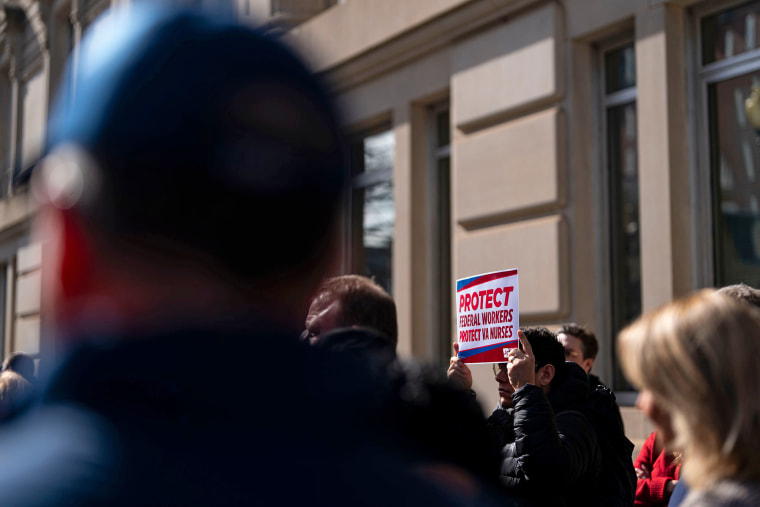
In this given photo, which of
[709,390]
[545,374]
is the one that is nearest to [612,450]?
[545,374]

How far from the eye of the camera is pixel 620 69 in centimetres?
705

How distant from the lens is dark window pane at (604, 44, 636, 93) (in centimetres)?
694

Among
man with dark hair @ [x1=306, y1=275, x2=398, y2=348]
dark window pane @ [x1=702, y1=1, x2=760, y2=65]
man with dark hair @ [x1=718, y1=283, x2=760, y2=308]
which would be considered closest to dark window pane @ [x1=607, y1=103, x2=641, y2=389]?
dark window pane @ [x1=702, y1=1, x2=760, y2=65]

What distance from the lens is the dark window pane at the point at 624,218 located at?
22.4 feet

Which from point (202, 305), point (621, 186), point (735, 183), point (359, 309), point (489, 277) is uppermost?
point (621, 186)

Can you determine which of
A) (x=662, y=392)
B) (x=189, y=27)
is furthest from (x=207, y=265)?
(x=662, y=392)

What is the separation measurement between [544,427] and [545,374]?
46 centimetres

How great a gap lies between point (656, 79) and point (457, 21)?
2.02 meters

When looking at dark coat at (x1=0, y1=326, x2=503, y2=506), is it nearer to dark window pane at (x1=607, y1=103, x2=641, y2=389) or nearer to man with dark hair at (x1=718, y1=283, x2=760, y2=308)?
man with dark hair at (x1=718, y1=283, x2=760, y2=308)

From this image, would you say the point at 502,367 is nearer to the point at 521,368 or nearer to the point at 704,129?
the point at 521,368

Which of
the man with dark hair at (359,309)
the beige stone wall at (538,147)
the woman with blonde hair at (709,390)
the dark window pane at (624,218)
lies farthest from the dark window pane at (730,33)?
the woman with blonde hair at (709,390)

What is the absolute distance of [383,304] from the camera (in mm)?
2504

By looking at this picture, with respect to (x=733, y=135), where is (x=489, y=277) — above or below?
below

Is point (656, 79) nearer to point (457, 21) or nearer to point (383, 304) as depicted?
point (457, 21)
